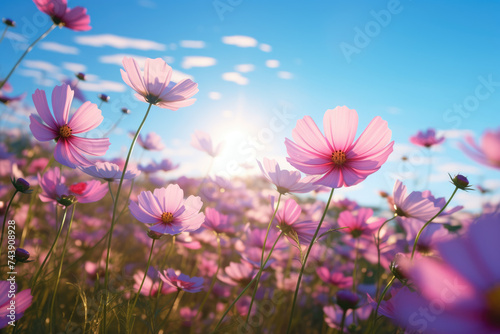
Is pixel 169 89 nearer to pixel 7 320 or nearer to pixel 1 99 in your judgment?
pixel 7 320

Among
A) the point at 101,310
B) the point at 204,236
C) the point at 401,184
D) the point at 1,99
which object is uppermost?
the point at 1,99

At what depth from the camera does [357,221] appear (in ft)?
4.08

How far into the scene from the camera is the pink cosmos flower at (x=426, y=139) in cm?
219

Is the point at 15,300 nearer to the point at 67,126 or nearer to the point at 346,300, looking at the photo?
the point at 67,126

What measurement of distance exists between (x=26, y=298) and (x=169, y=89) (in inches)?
23.2

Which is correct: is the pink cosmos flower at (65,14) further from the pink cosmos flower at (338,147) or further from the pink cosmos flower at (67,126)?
the pink cosmos flower at (338,147)

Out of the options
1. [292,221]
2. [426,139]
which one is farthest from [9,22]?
[426,139]

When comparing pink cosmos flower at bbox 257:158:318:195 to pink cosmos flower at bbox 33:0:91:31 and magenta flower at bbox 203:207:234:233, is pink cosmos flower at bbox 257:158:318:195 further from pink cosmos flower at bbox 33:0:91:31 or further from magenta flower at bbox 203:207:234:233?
pink cosmos flower at bbox 33:0:91:31

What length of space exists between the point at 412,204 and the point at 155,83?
2.60 ft

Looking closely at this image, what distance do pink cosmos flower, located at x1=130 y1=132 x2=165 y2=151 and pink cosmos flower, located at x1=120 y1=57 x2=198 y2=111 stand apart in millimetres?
1134

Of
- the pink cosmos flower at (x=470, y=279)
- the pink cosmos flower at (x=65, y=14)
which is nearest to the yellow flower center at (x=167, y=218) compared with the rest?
the pink cosmos flower at (x=470, y=279)

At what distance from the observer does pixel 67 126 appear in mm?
848

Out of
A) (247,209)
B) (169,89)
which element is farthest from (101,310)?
(247,209)

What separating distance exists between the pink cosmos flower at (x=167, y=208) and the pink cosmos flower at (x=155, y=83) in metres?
0.25
